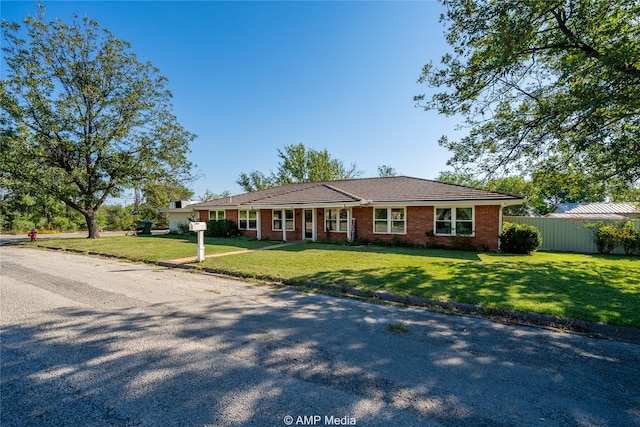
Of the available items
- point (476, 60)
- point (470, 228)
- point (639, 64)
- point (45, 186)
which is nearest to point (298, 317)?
point (476, 60)

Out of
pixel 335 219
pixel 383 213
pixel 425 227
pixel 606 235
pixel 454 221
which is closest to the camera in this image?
pixel 606 235

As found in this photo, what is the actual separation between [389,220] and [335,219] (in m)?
3.26

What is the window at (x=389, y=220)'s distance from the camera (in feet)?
51.4

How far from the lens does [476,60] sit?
327 inches

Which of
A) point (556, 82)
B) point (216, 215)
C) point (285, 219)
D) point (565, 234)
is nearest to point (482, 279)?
point (556, 82)

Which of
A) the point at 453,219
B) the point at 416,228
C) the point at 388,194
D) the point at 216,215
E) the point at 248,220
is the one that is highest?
the point at 388,194

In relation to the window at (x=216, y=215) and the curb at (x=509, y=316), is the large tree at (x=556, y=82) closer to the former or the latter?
the curb at (x=509, y=316)

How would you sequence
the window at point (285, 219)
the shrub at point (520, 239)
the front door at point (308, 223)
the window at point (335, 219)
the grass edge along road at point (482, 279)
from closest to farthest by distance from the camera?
the grass edge along road at point (482, 279)
the shrub at point (520, 239)
the window at point (335, 219)
the front door at point (308, 223)
the window at point (285, 219)

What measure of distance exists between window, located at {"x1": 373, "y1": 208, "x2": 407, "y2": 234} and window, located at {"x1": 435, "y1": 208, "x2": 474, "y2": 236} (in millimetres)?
1757

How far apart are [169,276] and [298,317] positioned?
5240 mm

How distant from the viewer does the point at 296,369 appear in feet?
10.1

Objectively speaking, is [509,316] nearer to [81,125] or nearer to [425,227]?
[425,227]

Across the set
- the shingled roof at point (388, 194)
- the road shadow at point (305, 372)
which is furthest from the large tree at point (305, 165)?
the road shadow at point (305, 372)

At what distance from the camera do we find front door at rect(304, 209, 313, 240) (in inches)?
715
